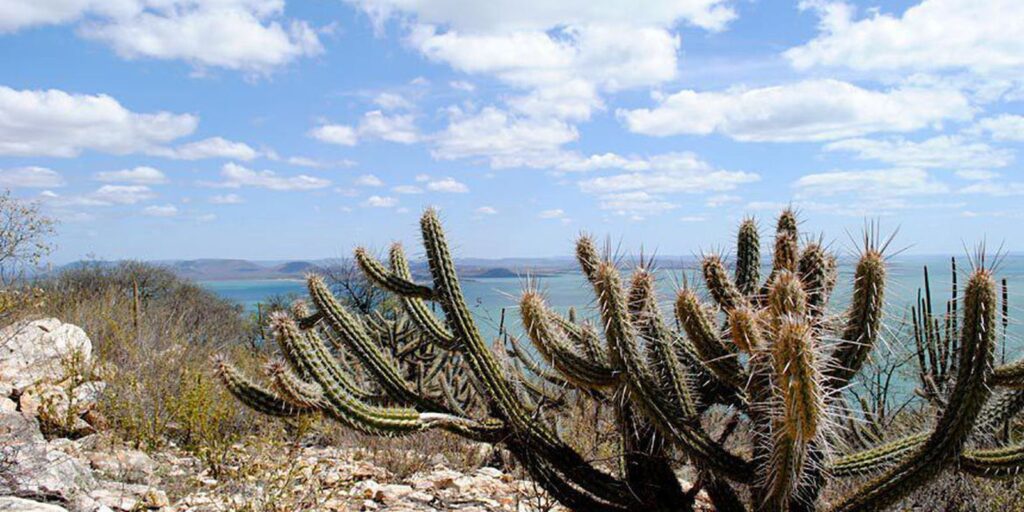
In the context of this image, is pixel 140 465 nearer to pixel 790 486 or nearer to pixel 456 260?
pixel 456 260

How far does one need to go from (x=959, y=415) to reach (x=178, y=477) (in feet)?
16.3

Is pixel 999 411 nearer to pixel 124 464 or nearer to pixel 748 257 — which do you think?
pixel 748 257

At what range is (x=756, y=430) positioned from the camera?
10.9 feet

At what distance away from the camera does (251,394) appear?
370cm

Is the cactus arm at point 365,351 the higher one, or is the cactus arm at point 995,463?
the cactus arm at point 365,351

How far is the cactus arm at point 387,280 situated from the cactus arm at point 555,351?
68cm

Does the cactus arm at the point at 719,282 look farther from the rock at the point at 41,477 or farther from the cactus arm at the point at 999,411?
the rock at the point at 41,477

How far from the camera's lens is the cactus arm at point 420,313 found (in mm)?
4141

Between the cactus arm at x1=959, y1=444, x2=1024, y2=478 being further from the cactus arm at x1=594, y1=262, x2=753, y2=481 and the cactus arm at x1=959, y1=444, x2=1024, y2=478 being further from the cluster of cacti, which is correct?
the cactus arm at x1=594, y1=262, x2=753, y2=481

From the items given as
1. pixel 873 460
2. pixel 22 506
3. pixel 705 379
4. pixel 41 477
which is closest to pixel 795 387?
pixel 873 460

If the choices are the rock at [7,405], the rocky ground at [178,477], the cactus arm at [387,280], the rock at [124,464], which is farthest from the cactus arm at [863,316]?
the rock at [7,405]

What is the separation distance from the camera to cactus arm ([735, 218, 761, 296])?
12.9 feet

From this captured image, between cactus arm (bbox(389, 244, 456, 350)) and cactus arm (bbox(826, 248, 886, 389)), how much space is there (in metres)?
1.79

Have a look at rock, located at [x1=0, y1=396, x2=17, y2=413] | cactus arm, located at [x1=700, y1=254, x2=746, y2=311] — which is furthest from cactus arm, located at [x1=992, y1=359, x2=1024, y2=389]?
rock, located at [x1=0, y1=396, x2=17, y2=413]
